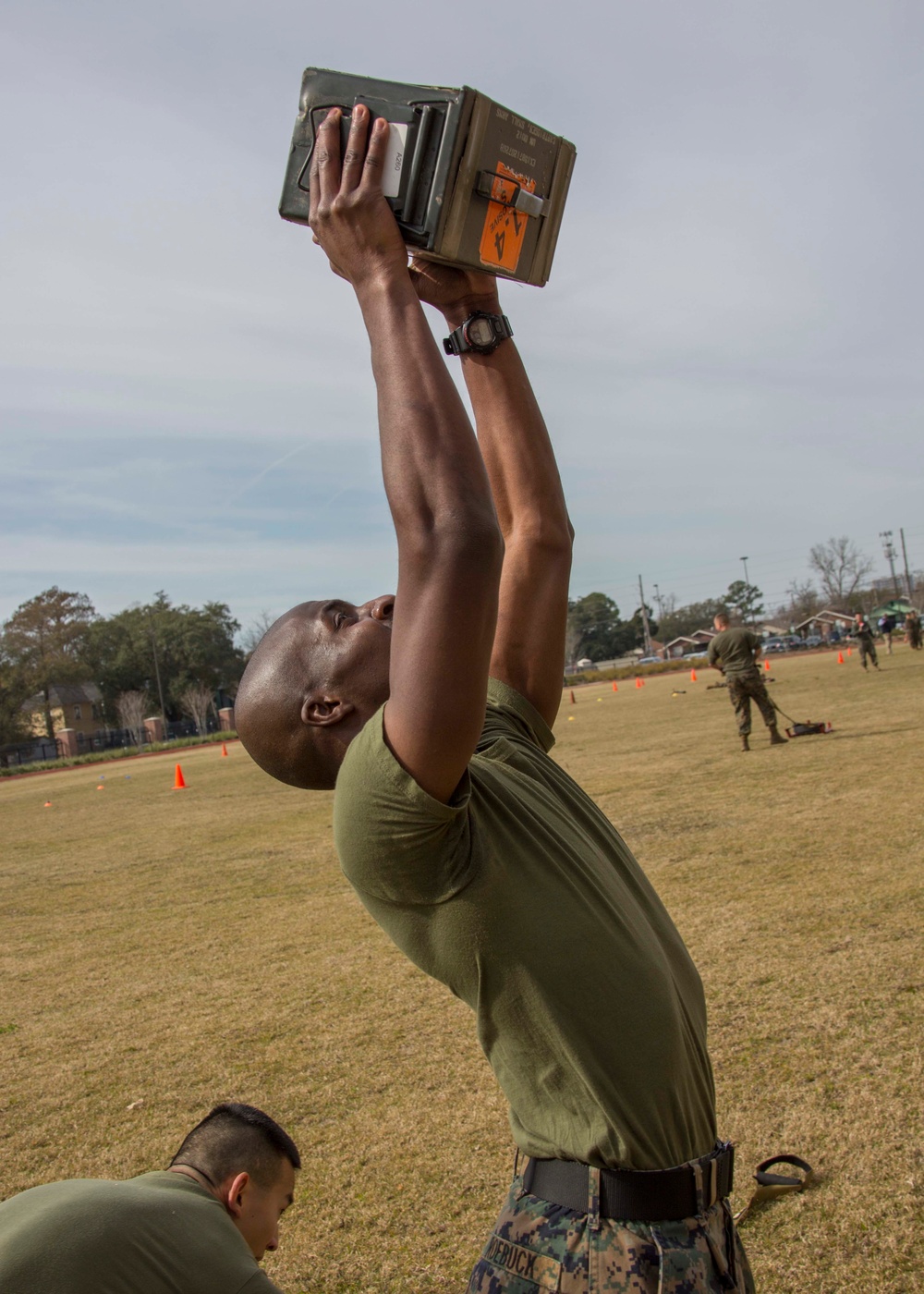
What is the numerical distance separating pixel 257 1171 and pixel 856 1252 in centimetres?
187

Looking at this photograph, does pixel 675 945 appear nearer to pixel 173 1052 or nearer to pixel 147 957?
pixel 173 1052

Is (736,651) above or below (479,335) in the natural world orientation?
below

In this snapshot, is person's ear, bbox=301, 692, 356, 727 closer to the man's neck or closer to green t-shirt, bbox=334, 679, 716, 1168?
green t-shirt, bbox=334, 679, 716, 1168

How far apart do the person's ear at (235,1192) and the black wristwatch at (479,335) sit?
2416 millimetres

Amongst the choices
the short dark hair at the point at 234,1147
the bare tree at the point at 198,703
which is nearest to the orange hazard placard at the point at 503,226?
the short dark hair at the point at 234,1147

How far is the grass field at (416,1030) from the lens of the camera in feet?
11.1

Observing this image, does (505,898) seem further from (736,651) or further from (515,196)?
(736,651)

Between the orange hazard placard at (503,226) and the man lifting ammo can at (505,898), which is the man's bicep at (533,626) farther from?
the orange hazard placard at (503,226)

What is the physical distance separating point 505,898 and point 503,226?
3.55 feet

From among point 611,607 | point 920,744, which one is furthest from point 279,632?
point 611,607

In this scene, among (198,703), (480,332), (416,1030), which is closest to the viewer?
(480,332)

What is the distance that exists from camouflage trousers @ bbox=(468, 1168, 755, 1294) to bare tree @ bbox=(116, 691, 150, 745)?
67511 millimetres

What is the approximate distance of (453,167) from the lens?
1460 mm

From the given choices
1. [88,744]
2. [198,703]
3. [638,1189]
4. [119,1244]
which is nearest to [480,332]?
[638,1189]
